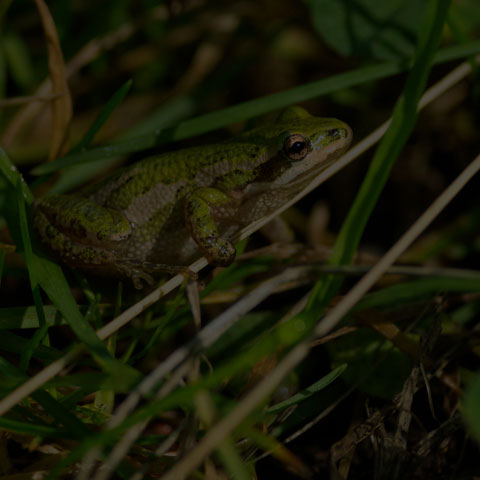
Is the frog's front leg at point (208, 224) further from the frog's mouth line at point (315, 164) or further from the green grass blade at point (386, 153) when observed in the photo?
the green grass blade at point (386, 153)

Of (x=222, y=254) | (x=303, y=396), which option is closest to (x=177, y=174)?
(x=222, y=254)

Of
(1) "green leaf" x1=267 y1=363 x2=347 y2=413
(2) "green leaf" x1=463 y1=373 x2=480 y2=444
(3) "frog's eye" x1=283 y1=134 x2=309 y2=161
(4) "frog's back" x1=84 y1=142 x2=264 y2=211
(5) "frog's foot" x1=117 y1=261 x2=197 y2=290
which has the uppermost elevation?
(3) "frog's eye" x1=283 y1=134 x2=309 y2=161

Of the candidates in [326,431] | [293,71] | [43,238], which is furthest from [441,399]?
[293,71]

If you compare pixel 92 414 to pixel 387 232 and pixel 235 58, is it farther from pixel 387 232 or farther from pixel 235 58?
pixel 235 58

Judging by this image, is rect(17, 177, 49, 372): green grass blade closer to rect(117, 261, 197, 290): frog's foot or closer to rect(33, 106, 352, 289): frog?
rect(33, 106, 352, 289): frog

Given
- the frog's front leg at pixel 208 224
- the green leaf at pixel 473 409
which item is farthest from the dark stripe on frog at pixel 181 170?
the green leaf at pixel 473 409

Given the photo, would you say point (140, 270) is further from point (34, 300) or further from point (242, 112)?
point (242, 112)

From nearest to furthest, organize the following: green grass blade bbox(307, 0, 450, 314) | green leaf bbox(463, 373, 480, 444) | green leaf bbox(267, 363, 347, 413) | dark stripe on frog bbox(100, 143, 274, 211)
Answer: green leaf bbox(463, 373, 480, 444) < green leaf bbox(267, 363, 347, 413) < green grass blade bbox(307, 0, 450, 314) < dark stripe on frog bbox(100, 143, 274, 211)

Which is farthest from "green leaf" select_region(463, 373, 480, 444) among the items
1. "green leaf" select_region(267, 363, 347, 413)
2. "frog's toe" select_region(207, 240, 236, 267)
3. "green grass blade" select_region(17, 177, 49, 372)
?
"green grass blade" select_region(17, 177, 49, 372)
